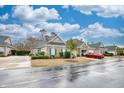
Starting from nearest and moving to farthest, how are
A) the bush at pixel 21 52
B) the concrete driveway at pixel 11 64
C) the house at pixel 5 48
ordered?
the concrete driveway at pixel 11 64 < the house at pixel 5 48 < the bush at pixel 21 52

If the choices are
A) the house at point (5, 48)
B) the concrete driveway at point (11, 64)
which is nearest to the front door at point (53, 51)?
the house at point (5, 48)

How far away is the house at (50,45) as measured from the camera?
86.7ft

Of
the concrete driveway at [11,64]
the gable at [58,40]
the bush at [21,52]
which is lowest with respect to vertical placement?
the concrete driveway at [11,64]

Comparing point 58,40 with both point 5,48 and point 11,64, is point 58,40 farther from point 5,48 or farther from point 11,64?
point 11,64

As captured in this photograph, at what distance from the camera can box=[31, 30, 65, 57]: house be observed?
86.7ft

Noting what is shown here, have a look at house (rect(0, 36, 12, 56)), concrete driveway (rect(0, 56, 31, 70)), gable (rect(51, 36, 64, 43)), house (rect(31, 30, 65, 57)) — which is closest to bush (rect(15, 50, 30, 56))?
house (rect(31, 30, 65, 57))

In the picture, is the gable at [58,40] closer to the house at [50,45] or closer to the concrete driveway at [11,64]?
the house at [50,45]

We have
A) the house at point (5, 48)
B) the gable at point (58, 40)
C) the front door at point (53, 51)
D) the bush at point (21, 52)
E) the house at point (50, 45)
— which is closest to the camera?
the house at point (5, 48)

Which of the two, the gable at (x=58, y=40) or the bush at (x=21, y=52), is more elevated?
the gable at (x=58, y=40)

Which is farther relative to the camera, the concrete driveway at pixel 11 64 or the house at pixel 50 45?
the house at pixel 50 45

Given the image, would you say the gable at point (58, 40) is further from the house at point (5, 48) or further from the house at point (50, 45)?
the house at point (5, 48)

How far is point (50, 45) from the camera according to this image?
2789cm

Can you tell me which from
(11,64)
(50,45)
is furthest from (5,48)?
(11,64)

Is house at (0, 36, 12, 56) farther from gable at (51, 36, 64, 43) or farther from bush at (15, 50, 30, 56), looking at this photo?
gable at (51, 36, 64, 43)
